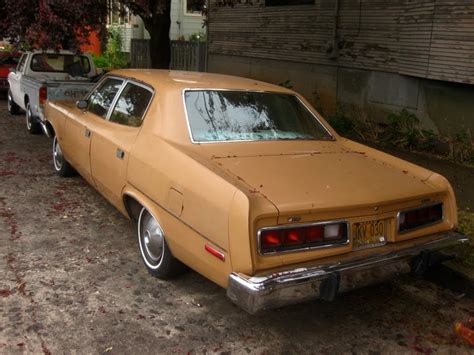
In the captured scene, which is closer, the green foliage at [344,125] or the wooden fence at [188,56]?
the green foliage at [344,125]

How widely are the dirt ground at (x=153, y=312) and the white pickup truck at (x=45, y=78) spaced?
3.85 m

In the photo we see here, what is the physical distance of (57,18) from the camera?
22.7ft

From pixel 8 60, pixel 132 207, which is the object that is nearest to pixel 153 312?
pixel 132 207

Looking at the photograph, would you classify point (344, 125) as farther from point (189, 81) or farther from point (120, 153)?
point (120, 153)

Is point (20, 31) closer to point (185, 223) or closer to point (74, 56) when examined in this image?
point (74, 56)

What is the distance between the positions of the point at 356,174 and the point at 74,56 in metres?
8.05

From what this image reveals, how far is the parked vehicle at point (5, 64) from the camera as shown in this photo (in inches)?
538

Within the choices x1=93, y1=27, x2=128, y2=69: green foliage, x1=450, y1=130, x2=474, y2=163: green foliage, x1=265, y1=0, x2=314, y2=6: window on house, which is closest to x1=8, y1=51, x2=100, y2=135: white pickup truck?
x1=265, y1=0, x2=314, y2=6: window on house

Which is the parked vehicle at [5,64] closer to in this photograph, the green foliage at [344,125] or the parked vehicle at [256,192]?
the green foliage at [344,125]

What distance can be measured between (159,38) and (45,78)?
7.33 ft

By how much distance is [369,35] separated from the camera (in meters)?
9.40

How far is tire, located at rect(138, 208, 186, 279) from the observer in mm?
3994

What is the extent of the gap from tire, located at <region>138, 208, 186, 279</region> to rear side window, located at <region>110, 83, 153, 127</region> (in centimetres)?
86

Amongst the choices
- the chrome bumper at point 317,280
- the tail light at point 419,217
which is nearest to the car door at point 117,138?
the chrome bumper at point 317,280
